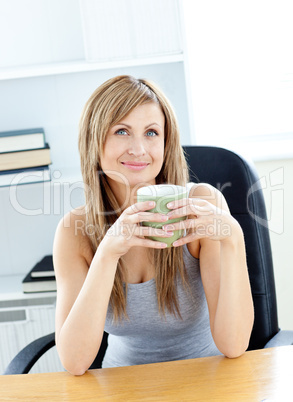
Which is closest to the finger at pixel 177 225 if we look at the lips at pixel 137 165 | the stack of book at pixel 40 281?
the lips at pixel 137 165

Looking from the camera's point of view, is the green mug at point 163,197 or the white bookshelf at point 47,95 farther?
the white bookshelf at point 47,95

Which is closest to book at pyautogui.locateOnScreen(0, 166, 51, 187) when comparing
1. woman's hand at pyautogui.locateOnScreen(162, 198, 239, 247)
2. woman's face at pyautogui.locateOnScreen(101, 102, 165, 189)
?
woman's face at pyautogui.locateOnScreen(101, 102, 165, 189)

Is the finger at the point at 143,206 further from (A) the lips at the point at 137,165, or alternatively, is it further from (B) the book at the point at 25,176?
(B) the book at the point at 25,176

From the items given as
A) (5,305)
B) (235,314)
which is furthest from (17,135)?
(235,314)

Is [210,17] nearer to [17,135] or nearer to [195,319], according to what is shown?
[17,135]

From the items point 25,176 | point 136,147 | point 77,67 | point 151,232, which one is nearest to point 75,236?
point 136,147

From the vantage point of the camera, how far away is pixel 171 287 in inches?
58.1

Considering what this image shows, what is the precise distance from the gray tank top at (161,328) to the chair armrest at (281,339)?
21cm

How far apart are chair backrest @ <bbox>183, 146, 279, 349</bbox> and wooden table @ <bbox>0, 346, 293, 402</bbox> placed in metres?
0.34

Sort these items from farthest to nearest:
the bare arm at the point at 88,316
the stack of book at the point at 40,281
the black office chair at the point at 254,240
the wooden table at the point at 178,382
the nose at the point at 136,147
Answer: the stack of book at the point at 40,281, the black office chair at the point at 254,240, the nose at the point at 136,147, the bare arm at the point at 88,316, the wooden table at the point at 178,382

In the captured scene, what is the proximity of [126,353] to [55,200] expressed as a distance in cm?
102

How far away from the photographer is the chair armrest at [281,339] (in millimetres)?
1355

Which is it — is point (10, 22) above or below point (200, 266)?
above

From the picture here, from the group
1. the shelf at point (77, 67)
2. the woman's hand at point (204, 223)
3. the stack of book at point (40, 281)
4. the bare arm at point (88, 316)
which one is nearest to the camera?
the woman's hand at point (204, 223)
